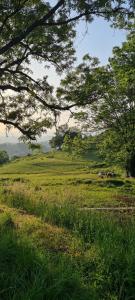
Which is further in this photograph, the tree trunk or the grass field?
the tree trunk

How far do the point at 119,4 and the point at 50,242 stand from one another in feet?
34.7

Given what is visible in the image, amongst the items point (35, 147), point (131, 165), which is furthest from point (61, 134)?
point (131, 165)

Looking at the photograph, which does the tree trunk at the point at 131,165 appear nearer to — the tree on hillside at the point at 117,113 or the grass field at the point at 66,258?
the tree on hillside at the point at 117,113

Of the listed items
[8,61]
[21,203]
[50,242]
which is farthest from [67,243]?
[8,61]

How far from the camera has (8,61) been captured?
965 inches

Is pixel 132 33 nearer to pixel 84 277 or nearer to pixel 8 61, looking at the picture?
pixel 8 61

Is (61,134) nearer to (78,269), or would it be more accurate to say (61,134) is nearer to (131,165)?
(78,269)

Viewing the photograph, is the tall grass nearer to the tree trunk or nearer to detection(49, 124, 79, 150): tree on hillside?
detection(49, 124, 79, 150): tree on hillside

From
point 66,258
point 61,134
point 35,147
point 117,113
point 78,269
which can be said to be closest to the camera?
point 78,269

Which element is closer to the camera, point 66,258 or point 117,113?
point 66,258

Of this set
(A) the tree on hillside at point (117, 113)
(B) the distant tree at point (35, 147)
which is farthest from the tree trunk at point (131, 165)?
(B) the distant tree at point (35, 147)

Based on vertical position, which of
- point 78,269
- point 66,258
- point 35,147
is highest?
point 35,147

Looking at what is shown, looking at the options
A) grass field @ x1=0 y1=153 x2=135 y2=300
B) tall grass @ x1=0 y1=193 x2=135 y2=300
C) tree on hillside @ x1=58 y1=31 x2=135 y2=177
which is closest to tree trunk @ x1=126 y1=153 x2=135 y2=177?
tree on hillside @ x1=58 y1=31 x2=135 y2=177

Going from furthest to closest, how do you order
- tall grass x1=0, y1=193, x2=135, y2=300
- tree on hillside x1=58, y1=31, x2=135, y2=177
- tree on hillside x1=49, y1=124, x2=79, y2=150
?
tree on hillside x1=58, y1=31, x2=135, y2=177 → tree on hillside x1=49, y1=124, x2=79, y2=150 → tall grass x1=0, y1=193, x2=135, y2=300
